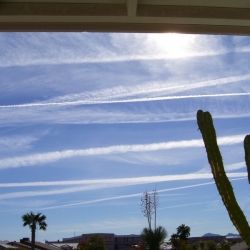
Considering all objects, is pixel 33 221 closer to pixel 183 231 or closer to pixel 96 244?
pixel 96 244

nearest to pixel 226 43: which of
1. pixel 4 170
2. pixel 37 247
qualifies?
pixel 4 170

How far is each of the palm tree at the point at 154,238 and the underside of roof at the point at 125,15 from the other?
1085 cm

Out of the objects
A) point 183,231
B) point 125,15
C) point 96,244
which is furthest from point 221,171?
point 183,231

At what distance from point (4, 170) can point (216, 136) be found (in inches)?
768

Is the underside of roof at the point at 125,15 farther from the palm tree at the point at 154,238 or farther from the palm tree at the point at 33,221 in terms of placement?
the palm tree at the point at 33,221

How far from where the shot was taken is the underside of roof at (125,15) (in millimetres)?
3975

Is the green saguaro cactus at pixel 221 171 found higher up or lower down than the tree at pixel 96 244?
lower down

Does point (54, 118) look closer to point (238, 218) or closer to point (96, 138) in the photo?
point (96, 138)

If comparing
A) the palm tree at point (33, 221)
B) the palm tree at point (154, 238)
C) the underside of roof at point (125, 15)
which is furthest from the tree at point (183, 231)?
the underside of roof at point (125, 15)

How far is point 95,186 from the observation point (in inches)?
1038

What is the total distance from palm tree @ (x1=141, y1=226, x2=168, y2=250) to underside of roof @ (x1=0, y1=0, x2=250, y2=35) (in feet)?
35.6

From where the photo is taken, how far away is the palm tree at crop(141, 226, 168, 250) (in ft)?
46.6

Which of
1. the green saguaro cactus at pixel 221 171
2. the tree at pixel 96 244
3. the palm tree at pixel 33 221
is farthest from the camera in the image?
the palm tree at pixel 33 221

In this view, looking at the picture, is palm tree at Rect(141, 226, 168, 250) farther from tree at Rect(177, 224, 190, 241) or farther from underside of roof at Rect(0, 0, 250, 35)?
tree at Rect(177, 224, 190, 241)
